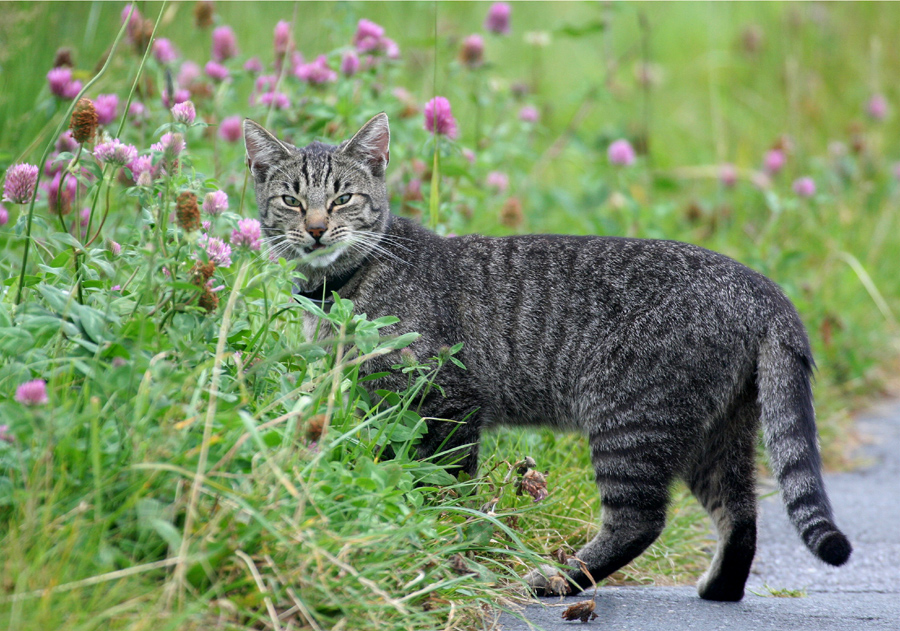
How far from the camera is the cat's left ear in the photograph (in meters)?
3.36

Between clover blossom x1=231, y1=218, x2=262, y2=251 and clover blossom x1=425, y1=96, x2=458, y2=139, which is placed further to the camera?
clover blossom x1=425, y1=96, x2=458, y2=139

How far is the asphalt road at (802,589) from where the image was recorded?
243 cm

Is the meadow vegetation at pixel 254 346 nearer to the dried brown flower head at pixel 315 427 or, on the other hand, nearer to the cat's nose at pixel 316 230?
the dried brown flower head at pixel 315 427

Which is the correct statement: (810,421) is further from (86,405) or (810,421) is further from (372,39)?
(372,39)

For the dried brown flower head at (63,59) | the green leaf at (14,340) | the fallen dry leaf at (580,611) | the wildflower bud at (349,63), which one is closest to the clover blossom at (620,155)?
the wildflower bud at (349,63)

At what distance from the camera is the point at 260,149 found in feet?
11.0

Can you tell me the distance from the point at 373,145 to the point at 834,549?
2155mm

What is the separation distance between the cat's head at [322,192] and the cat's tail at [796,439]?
145cm

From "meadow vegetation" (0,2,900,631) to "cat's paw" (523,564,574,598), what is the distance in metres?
0.06

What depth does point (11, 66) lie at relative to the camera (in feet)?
14.6

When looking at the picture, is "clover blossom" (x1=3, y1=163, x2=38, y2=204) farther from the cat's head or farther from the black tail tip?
the black tail tip

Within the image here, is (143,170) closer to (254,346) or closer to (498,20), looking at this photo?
(254,346)

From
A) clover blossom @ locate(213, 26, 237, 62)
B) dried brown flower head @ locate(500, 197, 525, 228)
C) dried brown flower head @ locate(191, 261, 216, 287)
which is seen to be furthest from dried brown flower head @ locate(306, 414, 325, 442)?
clover blossom @ locate(213, 26, 237, 62)

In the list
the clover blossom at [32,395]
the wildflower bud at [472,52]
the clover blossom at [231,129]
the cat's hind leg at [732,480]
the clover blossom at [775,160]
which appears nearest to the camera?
the clover blossom at [32,395]
